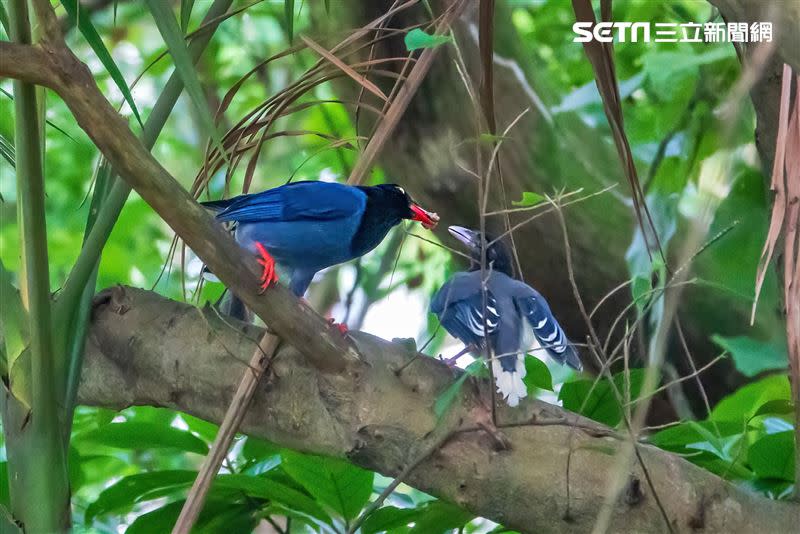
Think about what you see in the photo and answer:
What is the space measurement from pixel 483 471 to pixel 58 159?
2.73 m

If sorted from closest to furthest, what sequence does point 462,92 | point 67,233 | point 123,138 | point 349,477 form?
1. point 123,138
2. point 349,477
3. point 462,92
4. point 67,233

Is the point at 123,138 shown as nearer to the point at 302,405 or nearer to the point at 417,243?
the point at 302,405

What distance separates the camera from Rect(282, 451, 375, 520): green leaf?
1.34 m

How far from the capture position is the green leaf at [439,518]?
136 centimetres

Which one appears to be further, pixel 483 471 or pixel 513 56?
pixel 513 56

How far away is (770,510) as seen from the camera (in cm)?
131

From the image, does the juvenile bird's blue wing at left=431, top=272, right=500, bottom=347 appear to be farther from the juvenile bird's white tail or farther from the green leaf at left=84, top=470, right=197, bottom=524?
the green leaf at left=84, top=470, right=197, bottom=524

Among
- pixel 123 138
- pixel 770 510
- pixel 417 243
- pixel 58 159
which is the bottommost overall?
pixel 770 510

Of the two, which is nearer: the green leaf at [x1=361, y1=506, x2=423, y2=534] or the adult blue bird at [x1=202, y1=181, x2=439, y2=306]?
the green leaf at [x1=361, y1=506, x2=423, y2=534]

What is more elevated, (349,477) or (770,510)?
(349,477)

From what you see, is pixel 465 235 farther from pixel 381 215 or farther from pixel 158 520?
pixel 158 520

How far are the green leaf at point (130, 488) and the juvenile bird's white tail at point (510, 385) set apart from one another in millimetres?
492

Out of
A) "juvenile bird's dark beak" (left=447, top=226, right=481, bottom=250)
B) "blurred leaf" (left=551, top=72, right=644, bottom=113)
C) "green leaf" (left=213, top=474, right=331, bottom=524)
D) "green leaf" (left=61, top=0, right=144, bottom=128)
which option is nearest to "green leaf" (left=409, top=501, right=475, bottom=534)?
"green leaf" (left=213, top=474, right=331, bottom=524)

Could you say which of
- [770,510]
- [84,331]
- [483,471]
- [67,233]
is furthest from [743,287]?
[67,233]
